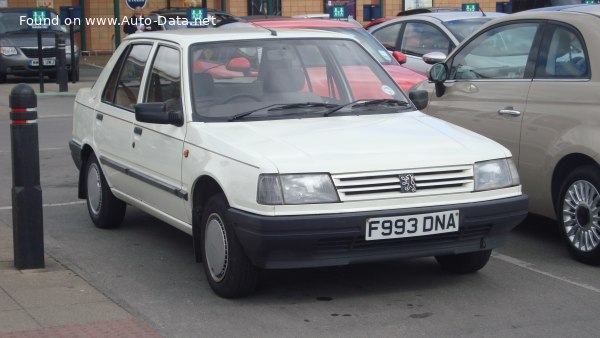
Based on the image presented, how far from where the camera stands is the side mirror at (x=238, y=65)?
7102mm

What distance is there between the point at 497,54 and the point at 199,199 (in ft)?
10.1

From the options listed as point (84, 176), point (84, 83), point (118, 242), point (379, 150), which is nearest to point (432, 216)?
point (379, 150)

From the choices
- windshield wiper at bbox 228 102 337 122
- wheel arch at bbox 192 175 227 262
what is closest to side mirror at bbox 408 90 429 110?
windshield wiper at bbox 228 102 337 122

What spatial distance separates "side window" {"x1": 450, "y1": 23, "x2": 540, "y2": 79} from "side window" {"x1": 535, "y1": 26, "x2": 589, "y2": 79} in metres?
0.20

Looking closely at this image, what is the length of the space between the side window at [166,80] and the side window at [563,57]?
8.80 ft

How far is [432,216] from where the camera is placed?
5973mm

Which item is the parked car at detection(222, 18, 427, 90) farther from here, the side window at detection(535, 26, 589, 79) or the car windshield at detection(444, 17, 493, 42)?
the side window at detection(535, 26, 589, 79)

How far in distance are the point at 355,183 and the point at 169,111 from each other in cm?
167

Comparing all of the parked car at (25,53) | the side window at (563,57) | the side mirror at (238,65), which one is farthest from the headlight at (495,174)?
the parked car at (25,53)

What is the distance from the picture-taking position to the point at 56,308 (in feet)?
20.1

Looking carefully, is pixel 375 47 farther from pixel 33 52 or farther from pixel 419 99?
pixel 33 52

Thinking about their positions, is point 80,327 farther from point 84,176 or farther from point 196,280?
point 84,176

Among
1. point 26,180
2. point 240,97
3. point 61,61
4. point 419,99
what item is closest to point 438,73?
point 419,99

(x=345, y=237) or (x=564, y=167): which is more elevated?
(x=564, y=167)
